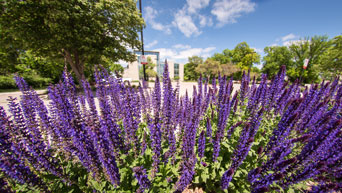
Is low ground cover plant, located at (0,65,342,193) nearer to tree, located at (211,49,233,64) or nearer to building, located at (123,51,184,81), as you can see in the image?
building, located at (123,51,184,81)

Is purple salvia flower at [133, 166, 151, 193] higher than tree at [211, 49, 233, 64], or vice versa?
tree at [211, 49, 233, 64]

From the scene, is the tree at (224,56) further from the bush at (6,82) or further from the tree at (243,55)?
the bush at (6,82)

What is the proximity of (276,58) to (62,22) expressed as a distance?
230 ft

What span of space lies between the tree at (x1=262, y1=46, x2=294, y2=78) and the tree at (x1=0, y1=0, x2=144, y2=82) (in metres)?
58.0

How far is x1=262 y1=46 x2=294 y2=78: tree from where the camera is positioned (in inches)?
1873

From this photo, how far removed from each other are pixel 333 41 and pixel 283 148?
55.3 m

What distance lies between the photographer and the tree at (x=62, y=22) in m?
12.2

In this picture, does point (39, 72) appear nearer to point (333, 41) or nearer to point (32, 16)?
point (32, 16)

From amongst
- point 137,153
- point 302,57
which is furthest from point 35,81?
point 302,57

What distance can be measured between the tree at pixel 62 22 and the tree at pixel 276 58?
190 feet

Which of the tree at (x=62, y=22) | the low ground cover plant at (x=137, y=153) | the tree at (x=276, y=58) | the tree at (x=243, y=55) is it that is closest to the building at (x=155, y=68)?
the tree at (x=243, y=55)

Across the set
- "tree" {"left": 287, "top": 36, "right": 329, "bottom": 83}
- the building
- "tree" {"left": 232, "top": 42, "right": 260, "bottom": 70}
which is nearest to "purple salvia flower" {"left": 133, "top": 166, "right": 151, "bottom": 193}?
"tree" {"left": 287, "top": 36, "right": 329, "bottom": 83}

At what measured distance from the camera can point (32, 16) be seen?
1311cm

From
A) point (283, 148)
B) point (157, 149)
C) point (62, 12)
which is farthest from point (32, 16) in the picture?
point (283, 148)
